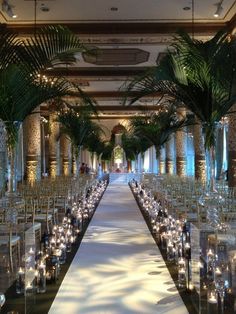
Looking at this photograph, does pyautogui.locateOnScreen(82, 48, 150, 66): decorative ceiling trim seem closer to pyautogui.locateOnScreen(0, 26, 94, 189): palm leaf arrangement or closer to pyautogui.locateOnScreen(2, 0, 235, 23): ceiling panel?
pyautogui.locateOnScreen(2, 0, 235, 23): ceiling panel

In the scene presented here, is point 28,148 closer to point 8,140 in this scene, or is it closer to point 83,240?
point 83,240

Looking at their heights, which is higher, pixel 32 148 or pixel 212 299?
pixel 32 148

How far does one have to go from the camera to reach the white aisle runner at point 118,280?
4586mm

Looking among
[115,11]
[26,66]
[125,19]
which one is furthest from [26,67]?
[125,19]

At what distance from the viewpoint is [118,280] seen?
18.4ft

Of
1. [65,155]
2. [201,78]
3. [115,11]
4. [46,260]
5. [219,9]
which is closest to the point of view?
[46,260]

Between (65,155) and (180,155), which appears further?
(65,155)

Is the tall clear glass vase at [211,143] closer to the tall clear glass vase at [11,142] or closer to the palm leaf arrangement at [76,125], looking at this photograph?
the tall clear glass vase at [11,142]

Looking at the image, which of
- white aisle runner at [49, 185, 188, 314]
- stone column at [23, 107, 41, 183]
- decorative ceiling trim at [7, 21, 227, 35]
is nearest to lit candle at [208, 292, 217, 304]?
white aisle runner at [49, 185, 188, 314]

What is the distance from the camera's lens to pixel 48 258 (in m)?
6.01

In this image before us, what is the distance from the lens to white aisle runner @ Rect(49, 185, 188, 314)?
459cm

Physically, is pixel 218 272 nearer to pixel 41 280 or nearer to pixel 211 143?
pixel 41 280

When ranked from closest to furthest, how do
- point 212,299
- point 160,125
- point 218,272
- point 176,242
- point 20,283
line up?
point 212,299, point 218,272, point 20,283, point 176,242, point 160,125

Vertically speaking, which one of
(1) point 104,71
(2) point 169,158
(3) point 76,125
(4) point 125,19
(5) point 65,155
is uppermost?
(4) point 125,19
